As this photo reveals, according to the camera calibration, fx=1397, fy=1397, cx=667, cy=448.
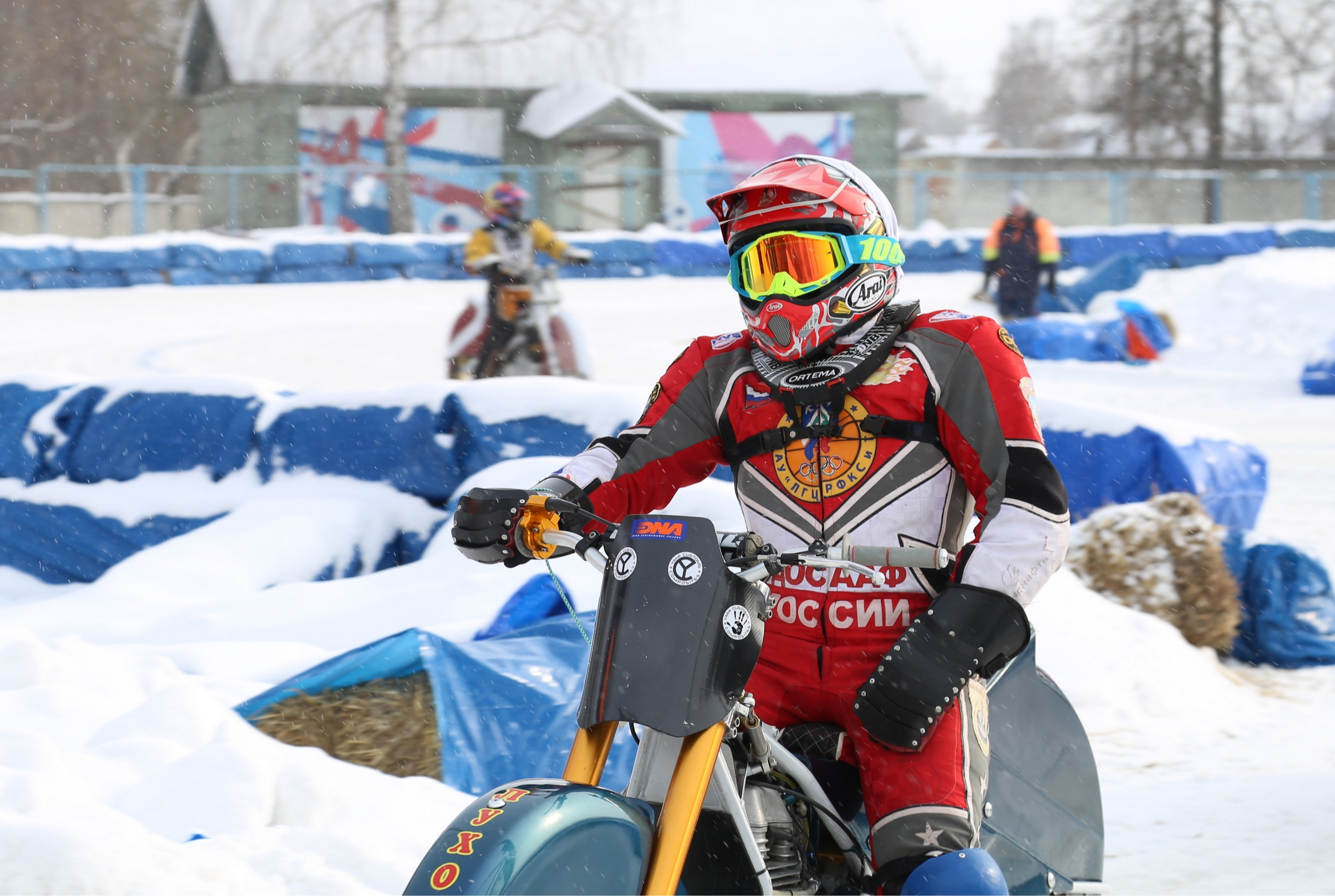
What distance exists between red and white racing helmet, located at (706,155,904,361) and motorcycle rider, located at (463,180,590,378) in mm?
8609

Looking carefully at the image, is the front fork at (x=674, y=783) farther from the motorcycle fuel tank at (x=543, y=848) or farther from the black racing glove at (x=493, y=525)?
the black racing glove at (x=493, y=525)

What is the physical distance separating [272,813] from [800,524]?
1.69 m

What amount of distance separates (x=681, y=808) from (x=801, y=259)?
112 centimetres

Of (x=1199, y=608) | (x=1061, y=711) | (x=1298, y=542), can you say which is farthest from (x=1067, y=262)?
(x=1061, y=711)

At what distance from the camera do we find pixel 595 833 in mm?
1916

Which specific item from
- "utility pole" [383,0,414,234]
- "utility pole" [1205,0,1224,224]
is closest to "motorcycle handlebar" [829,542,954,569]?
"utility pole" [383,0,414,234]

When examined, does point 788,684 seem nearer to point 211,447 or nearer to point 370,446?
point 370,446

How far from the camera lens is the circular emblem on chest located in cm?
260

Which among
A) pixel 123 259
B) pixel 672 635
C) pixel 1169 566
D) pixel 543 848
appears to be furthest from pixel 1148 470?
pixel 123 259

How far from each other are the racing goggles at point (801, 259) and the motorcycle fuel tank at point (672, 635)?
0.73 m

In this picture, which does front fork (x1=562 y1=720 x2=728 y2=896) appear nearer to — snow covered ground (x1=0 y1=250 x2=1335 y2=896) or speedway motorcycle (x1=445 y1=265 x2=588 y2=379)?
snow covered ground (x1=0 y1=250 x2=1335 y2=896)

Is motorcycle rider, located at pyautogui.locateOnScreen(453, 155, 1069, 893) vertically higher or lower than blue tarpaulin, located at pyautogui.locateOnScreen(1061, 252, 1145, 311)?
lower

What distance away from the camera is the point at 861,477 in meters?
2.59

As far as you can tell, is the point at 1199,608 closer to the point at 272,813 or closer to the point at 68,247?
the point at 272,813
